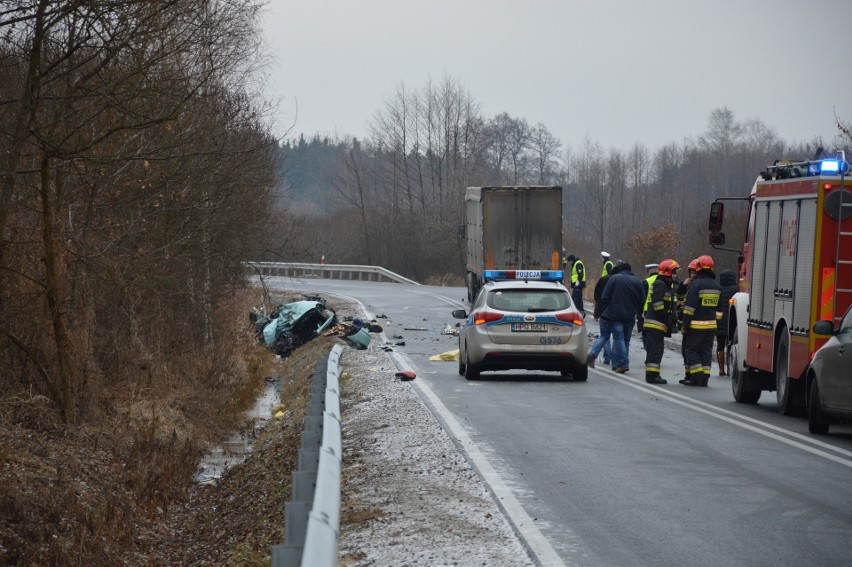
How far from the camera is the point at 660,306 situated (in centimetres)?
1939

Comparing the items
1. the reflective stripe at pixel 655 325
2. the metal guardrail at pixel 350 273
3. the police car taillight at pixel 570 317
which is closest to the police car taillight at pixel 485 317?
the police car taillight at pixel 570 317

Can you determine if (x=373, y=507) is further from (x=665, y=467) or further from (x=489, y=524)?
(x=665, y=467)

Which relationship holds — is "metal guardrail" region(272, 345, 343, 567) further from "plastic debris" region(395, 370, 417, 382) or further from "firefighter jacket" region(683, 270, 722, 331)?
"firefighter jacket" region(683, 270, 722, 331)

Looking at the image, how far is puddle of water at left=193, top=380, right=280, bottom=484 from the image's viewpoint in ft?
48.1

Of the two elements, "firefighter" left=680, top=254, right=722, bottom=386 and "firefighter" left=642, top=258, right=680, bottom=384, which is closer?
"firefighter" left=680, top=254, right=722, bottom=386

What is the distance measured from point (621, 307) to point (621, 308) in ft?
0.05

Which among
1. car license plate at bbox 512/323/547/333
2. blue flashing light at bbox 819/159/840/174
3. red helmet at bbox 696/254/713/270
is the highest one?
blue flashing light at bbox 819/159/840/174

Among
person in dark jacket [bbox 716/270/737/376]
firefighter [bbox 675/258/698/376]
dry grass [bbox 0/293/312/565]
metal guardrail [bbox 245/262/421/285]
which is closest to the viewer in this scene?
dry grass [bbox 0/293/312/565]

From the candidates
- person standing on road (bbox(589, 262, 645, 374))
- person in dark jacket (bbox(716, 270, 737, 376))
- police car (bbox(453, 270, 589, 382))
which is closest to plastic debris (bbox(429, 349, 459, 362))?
person standing on road (bbox(589, 262, 645, 374))

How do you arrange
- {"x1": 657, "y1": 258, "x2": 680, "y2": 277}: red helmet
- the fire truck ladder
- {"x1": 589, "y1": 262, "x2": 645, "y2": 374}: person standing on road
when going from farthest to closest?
{"x1": 589, "y1": 262, "x2": 645, "y2": 374}: person standing on road
{"x1": 657, "y1": 258, "x2": 680, "y2": 277}: red helmet
the fire truck ladder

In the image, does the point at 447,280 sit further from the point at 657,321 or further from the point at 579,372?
the point at 579,372

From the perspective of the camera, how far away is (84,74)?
38.8 feet

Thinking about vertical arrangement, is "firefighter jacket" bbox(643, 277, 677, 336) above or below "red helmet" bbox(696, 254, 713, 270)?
below

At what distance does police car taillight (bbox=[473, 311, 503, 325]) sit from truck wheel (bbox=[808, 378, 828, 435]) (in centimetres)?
622
